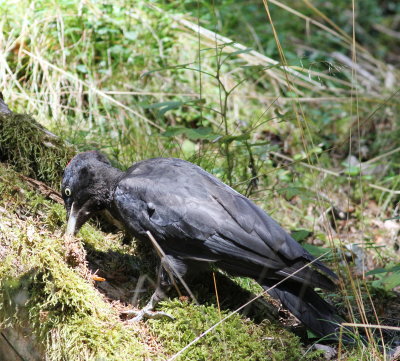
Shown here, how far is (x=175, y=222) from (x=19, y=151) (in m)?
1.19

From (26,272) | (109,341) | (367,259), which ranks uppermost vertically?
(26,272)

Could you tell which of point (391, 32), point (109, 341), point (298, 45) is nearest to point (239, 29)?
point (298, 45)

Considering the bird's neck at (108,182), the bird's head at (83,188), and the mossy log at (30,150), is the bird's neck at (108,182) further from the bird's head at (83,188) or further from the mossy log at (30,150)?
the mossy log at (30,150)

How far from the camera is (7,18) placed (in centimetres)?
495

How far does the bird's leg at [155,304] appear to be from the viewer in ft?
10.1

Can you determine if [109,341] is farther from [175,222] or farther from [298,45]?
[298,45]

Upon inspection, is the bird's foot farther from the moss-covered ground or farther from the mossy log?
the mossy log

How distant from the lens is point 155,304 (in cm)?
317

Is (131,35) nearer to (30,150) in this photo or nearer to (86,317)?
(30,150)

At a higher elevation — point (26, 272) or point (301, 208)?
point (26, 272)

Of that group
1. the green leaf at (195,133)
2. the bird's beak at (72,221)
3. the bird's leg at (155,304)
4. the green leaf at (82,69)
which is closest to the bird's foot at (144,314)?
the bird's leg at (155,304)

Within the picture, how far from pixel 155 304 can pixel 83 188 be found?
32.9 inches

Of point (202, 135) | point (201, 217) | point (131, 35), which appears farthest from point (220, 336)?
point (131, 35)

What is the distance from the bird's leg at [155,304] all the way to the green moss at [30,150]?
1.03 metres
